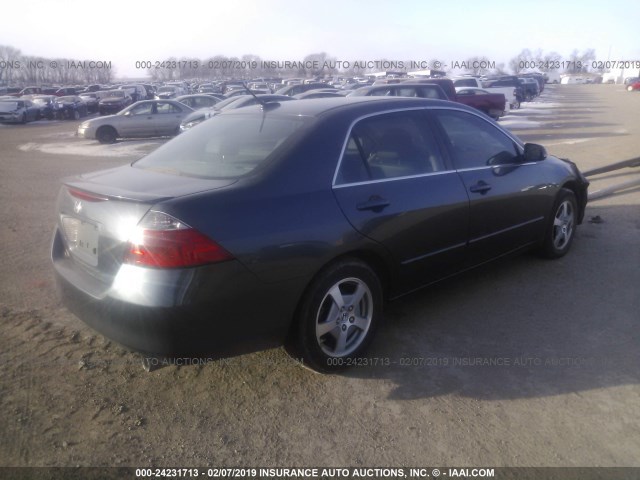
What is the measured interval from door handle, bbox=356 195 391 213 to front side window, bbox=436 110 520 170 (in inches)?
38.3

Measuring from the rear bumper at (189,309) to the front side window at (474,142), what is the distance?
79.7 inches

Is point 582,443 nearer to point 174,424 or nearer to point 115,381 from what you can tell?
point 174,424

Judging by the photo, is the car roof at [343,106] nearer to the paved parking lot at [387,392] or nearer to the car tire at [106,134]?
the paved parking lot at [387,392]

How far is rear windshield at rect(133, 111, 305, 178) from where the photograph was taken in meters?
3.44

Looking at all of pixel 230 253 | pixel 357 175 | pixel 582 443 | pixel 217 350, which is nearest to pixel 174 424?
pixel 217 350

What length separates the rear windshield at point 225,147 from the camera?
3438 millimetres

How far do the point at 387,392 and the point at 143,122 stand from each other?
58.6 ft

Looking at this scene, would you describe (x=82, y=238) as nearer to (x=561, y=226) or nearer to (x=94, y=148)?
(x=561, y=226)

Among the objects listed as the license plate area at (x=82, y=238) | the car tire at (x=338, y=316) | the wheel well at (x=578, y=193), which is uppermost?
the license plate area at (x=82, y=238)

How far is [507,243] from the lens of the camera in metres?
4.80

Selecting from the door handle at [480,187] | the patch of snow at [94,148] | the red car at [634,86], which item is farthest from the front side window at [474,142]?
the red car at [634,86]

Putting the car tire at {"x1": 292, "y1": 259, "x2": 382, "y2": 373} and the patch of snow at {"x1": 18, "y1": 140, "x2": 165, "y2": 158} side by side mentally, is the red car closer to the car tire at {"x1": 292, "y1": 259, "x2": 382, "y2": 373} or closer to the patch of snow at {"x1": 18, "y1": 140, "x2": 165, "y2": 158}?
the patch of snow at {"x1": 18, "y1": 140, "x2": 165, "y2": 158}

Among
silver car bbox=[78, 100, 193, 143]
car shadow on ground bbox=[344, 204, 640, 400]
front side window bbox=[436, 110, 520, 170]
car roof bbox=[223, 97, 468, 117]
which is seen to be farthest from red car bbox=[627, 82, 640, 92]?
car roof bbox=[223, 97, 468, 117]

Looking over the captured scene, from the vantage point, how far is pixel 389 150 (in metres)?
3.90
